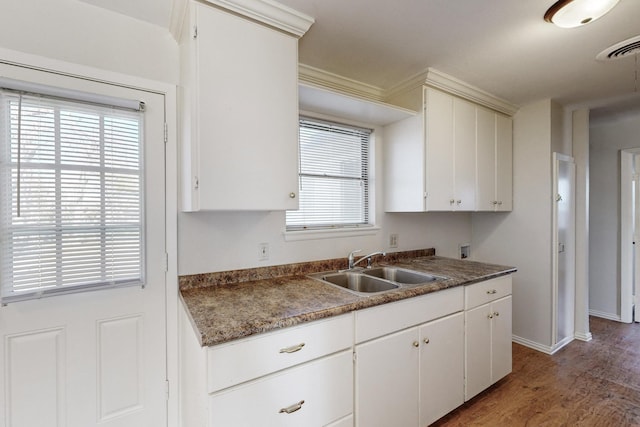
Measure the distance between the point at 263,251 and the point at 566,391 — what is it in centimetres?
247

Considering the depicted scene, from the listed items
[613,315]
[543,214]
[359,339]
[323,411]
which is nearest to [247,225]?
[359,339]

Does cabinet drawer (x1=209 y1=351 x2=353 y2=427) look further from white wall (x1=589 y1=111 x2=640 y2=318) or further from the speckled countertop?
white wall (x1=589 y1=111 x2=640 y2=318)

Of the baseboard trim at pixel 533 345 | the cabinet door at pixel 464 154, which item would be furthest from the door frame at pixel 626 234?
the cabinet door at pixel 464 154

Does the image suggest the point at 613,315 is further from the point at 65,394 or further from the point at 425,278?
the point at 65,394

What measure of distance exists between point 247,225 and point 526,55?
2.14m

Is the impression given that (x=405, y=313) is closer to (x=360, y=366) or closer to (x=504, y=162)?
(x=360, y=366)

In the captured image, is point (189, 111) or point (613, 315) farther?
point (613, 315)

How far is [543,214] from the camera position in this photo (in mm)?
2764

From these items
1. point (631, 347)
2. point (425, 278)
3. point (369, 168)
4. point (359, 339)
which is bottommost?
point (631, 347)

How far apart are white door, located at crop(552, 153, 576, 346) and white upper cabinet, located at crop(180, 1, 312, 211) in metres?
2.64

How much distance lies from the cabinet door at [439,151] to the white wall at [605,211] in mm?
2513

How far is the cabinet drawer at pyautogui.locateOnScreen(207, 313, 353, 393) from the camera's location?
43.1 inches

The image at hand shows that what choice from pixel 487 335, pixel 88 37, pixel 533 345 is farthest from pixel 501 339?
pixel 88 37

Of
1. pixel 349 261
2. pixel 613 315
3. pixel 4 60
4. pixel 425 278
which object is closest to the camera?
pixel 4 60
